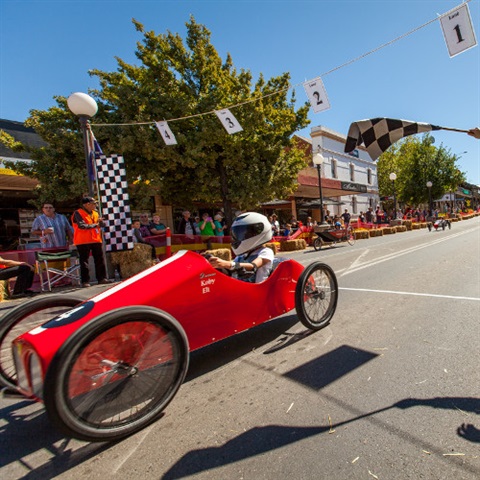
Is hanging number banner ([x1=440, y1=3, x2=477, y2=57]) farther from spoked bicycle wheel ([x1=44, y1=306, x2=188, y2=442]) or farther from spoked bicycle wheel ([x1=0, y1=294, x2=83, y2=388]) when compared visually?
spoked bicycle wheel ([x1=0, y1=294, x2=83, y2=388])

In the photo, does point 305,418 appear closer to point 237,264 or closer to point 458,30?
point 237,264

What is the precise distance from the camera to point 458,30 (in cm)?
556

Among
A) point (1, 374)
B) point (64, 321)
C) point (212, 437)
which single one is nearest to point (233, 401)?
point (212, 437)

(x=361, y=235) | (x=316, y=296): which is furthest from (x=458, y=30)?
(x=361, y=235)

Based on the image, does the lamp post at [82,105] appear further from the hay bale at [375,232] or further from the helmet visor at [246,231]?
the hay bale at [375,232]

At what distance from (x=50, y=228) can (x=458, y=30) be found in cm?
908

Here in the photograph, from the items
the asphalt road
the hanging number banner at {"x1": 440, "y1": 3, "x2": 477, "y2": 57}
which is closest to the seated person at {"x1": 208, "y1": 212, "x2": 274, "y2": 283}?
the asphalt road

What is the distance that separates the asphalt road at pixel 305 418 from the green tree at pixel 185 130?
29.7ft

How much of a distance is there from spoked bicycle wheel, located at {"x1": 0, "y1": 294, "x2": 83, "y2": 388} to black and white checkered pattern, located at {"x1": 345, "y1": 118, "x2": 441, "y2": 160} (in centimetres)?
373

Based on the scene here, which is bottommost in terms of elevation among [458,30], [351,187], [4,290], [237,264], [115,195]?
[237,264]

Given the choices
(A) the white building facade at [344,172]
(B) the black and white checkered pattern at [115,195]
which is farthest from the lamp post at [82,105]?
(A) the white building facade at [344,172]

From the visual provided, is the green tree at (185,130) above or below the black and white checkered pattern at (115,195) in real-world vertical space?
above

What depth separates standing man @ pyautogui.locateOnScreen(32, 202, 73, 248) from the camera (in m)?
7.22

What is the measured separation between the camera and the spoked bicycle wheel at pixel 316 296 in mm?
2986
